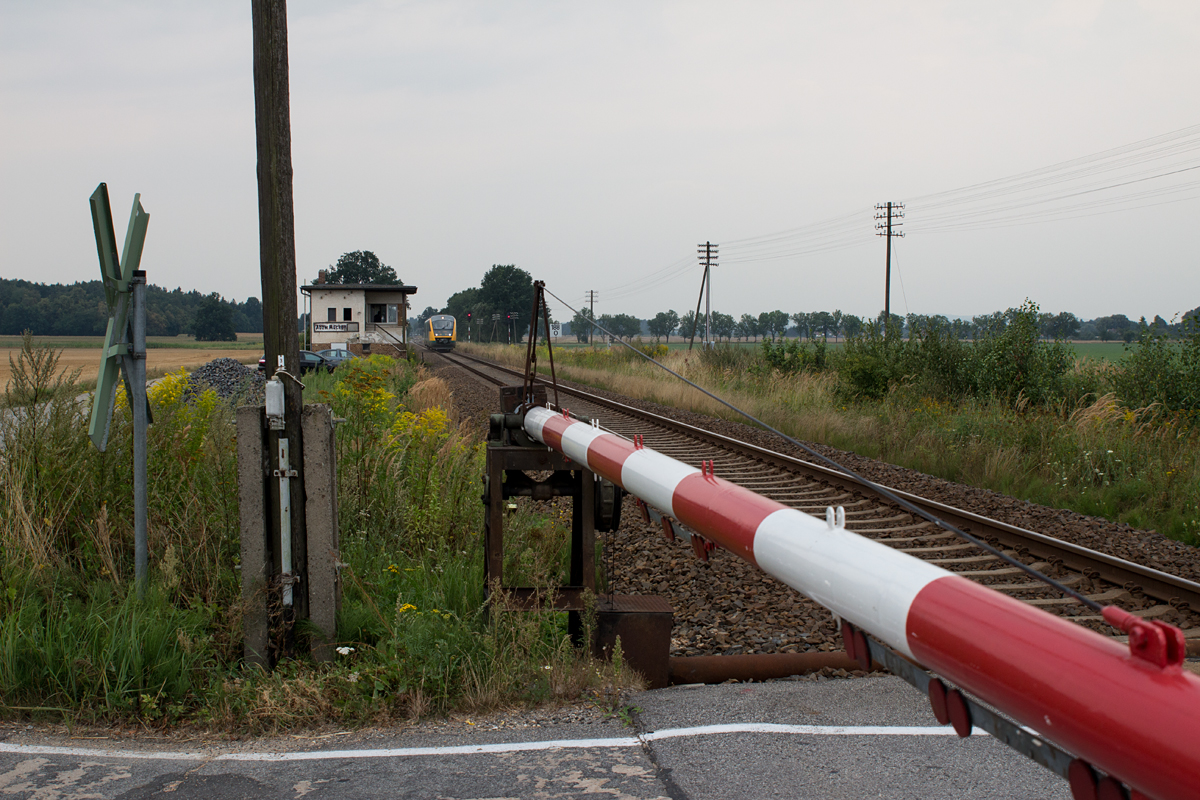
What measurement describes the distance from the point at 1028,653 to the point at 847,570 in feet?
1.82

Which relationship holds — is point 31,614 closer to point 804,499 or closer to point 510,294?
point 804,499

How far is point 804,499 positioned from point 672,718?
5.03m

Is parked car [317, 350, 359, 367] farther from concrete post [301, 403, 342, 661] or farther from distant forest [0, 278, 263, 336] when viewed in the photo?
distant forest [0, 278, 263, 336]

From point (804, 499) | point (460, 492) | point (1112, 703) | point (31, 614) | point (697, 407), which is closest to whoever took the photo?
point (1112, 703)

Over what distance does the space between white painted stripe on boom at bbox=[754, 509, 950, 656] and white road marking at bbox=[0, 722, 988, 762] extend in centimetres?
136

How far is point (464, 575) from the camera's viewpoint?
17.4 feet

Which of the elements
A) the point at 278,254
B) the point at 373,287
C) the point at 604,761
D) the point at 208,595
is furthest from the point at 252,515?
the point at 373,287

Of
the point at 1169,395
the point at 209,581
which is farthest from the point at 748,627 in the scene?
the point at 1169,395

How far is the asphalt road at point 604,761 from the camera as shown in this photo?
296 centimetres

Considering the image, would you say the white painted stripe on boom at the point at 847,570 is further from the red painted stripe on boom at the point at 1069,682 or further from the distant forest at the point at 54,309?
the distant forest at the point at 54,309

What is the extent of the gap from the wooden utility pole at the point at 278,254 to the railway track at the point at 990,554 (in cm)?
291

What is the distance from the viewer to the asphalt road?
9.71 feet

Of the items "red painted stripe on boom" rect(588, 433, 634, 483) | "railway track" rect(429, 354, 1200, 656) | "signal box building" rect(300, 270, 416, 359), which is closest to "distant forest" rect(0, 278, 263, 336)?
"signal box building" rect(300, 270, 416, 359)

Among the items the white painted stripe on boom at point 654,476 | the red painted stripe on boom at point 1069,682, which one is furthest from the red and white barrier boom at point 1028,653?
the white painted stripe on boom at point 654,476
